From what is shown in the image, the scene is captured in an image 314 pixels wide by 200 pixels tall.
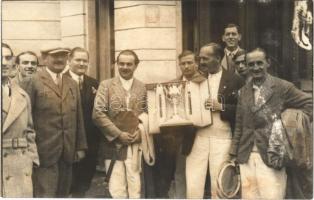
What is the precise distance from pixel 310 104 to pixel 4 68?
3200mm

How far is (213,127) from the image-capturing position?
5836mm

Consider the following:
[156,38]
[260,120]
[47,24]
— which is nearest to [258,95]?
[260,120]

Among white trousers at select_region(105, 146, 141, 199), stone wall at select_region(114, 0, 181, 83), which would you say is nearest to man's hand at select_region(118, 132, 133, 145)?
white trousers at select_region(105, 146, 141, 199)

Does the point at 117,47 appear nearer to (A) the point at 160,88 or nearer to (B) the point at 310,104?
(A) the point at 160,88

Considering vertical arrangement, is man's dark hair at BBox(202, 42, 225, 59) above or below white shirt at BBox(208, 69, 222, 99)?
above

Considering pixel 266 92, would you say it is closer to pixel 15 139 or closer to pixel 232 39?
pixel 232 39

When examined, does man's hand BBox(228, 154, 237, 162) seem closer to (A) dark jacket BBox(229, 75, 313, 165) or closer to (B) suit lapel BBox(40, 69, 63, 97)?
(A) dark jacket BBox(229, 75, 313, 165)

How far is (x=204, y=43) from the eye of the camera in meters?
5.79

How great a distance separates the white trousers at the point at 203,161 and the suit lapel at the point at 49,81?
1552 millimetres

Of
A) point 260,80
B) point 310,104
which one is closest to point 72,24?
point 260,80

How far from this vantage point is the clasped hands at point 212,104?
5.79 meters

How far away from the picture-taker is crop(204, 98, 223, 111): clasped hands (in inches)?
228

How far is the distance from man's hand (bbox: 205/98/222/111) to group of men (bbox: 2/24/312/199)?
1 cm

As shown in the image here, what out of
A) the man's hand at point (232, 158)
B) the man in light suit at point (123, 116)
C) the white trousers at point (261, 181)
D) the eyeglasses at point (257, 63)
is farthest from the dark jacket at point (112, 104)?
the white trousers at point (261, 181)
